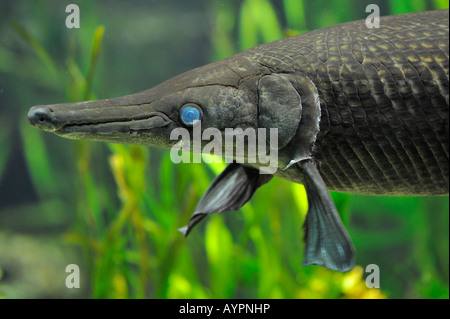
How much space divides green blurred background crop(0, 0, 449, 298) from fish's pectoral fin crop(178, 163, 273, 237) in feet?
2.32

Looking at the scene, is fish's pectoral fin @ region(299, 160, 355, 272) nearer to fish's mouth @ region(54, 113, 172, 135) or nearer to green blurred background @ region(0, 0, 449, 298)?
fish's mouth @ region(54, 113, 172, 135)

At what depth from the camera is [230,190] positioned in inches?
67.8

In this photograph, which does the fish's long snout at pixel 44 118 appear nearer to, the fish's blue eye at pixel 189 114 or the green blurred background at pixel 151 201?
the fish's blue eye at pixel 189 114

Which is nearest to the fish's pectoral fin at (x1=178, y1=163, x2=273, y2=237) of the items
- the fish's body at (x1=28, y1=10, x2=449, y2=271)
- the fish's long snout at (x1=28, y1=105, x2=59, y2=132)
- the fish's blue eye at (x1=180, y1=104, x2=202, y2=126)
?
the fish's body at (x1=28, y1=10, x2=449, y2=271)

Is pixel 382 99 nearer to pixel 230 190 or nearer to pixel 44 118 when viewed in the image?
pixel 230 190

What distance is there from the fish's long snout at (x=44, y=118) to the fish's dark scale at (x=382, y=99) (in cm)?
73

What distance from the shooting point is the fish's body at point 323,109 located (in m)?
1.39

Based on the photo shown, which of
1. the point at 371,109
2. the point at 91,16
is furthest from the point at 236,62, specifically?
the point at 91,16

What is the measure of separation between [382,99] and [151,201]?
2.11 metres

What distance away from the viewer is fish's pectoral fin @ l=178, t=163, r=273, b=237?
1.71 m

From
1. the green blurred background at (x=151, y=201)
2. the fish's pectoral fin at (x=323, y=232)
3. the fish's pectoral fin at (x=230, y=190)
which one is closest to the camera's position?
the fish's pectoral fin at (x=323, y=232)

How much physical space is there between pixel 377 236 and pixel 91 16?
13.3 ft

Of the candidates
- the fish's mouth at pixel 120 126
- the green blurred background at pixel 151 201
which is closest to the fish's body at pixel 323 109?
the fish's mouth at pixel 120 126
